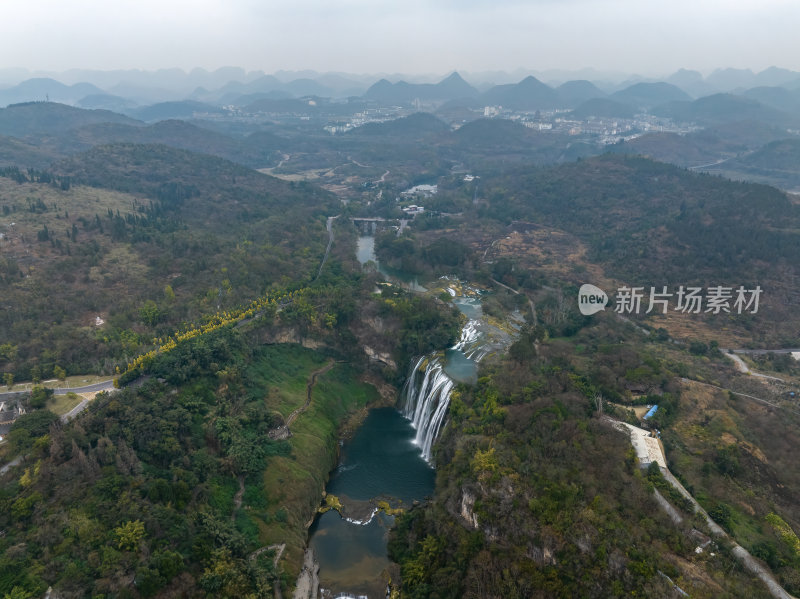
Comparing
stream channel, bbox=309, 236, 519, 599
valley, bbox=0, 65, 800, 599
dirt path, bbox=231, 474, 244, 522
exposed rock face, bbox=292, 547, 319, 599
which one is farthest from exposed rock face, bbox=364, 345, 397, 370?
exposed rock face, bbox=292, 547, 319, 599

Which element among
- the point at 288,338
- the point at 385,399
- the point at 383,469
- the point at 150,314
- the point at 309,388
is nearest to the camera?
the point at 383,469

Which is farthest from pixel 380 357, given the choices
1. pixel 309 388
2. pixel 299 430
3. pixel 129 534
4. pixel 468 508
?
pixel 129 534

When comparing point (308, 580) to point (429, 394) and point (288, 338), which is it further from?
point (288, 338)

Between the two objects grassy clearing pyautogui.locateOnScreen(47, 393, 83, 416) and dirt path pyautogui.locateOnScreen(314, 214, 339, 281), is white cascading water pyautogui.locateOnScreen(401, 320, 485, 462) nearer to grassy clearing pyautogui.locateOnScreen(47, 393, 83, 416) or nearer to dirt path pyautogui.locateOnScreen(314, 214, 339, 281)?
dirt path pyautogui.locateOnScreen(314, 214, 339, 281)

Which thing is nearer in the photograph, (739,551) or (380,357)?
(739,551)

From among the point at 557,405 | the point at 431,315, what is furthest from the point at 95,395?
the point at 557,405

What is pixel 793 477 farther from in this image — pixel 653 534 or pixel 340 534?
pixel 340 534
